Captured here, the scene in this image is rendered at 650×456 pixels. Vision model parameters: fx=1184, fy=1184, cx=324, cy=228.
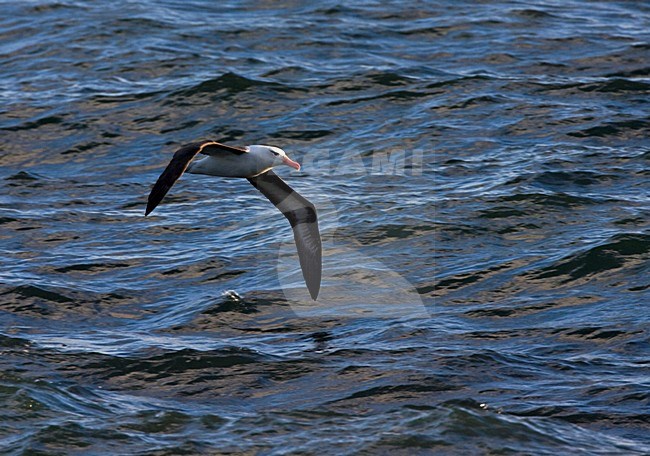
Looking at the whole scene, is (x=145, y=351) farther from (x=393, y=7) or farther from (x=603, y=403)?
(x=393, y=7)

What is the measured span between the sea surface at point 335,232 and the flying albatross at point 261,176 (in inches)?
19.4

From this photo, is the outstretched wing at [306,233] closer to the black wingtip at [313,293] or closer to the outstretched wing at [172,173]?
the black wingtip at [313,293]

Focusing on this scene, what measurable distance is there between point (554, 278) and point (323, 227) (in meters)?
3.41

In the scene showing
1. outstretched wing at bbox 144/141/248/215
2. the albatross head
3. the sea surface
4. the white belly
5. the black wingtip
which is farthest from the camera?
the black wingtip

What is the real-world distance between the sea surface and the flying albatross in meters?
0.49

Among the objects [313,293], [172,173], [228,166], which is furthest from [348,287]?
[172,173]

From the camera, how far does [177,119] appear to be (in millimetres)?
18203

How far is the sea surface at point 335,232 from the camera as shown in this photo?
1041 cm

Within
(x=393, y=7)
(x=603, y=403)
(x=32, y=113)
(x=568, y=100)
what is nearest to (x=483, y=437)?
(x=603, y=403)

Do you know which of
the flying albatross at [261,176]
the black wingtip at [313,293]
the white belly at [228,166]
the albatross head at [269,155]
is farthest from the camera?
A: the black wingtip at [313,293]

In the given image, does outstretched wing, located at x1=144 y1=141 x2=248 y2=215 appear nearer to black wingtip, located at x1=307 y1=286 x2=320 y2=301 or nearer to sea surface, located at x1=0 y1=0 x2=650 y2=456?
sea surface, located at x1=0 y1=0 x2=650 y2=456

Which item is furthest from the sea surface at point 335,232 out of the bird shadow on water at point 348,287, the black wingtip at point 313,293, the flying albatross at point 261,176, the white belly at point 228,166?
the white belly at point 228,166

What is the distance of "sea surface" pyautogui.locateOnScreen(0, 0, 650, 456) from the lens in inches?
410

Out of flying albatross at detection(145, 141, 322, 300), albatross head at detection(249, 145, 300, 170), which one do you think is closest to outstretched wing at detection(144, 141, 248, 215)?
flying albatross at detection(145, 141, 322, 300)
